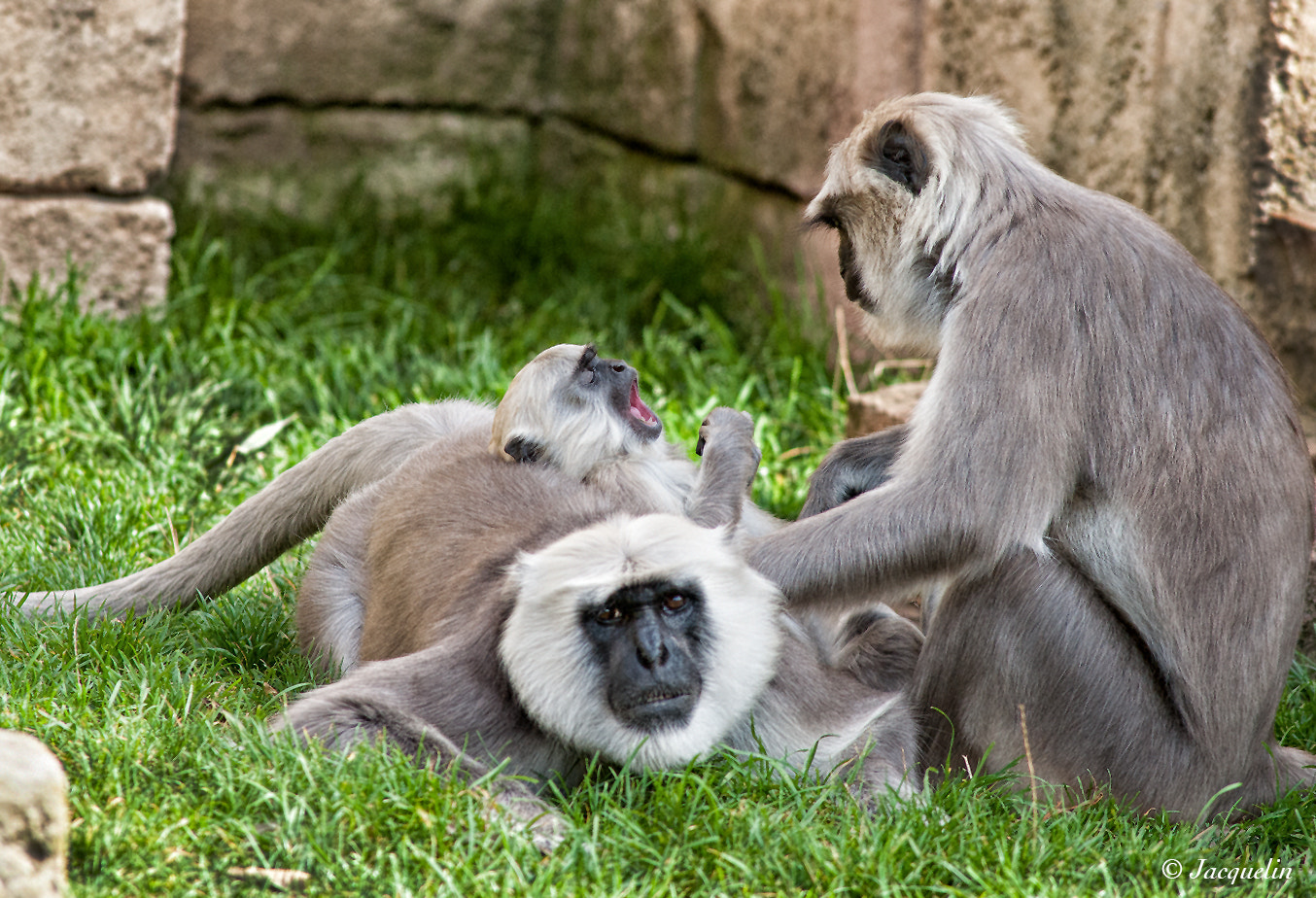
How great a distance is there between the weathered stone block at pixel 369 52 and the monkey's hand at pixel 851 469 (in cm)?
562

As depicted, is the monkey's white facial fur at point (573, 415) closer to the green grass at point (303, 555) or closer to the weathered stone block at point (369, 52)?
the green grass at point (303, 555)

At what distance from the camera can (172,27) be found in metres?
6.27

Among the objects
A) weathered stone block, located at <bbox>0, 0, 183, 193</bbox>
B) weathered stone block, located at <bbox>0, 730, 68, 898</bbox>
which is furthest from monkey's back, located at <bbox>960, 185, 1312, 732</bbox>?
weathered stone block, located at <bbox>0, 0, 183, 193</bbox>

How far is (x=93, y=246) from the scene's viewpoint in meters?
6.41

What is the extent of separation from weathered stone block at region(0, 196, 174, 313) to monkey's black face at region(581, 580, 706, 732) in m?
4.23

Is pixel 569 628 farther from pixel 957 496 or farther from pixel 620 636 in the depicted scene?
pixel 957 496

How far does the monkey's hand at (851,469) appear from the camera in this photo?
4.09m

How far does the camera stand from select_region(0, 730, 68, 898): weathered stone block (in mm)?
2312

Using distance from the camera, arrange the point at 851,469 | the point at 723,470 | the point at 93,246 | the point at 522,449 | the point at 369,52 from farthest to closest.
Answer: the point at 369,52 < the point at 93,246 < the point at 851,469 < the point at 522,449 < the point at 723,470

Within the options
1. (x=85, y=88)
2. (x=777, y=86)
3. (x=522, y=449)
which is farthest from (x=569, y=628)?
(x=777, y=86)

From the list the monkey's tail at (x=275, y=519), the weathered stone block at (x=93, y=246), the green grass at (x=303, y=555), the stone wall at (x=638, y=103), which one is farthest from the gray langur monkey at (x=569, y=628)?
the weathered stone block at (x=93, y=246)

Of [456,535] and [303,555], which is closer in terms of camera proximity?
[456,535]

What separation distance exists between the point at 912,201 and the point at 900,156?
5.7 inches

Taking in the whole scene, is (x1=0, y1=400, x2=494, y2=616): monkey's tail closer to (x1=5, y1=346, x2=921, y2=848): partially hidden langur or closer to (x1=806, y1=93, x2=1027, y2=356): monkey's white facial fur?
(x1=5, y1=346, x2=921, y2=848): partially hidden langur
